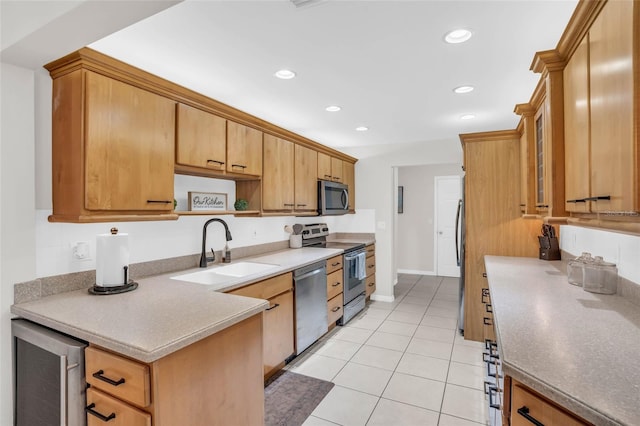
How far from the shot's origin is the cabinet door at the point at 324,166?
4.05 m

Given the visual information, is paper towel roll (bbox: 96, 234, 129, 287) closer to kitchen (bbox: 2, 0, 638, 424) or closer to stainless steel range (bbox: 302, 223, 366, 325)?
kitchen (bbox: 2, 0, 638, 424)

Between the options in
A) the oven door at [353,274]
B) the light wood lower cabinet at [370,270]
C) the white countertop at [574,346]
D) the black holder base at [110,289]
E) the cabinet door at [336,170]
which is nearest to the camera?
the white countertop at [574,346]

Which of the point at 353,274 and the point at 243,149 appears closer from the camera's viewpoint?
the point at 243,149

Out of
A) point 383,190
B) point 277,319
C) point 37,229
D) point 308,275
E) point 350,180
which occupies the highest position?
point 350,180

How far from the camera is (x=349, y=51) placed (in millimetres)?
1979

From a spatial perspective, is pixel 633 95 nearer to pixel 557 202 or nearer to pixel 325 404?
pixel 557 202

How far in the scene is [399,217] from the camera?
6785mm

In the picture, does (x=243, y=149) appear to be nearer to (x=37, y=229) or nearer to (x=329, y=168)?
(x=37, y=229)

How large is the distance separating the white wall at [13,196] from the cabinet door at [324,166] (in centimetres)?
281

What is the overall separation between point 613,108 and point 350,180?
3907 mm

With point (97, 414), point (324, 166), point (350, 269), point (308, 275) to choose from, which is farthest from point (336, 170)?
point (97, 414)

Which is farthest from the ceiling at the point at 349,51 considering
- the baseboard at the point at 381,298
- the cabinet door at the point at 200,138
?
the baseboard at the point at 381,298

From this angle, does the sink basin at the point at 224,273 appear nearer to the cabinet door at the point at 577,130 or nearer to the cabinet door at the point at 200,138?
the cabinet door at the point at 200,138

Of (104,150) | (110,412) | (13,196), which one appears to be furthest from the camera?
(104,150)
